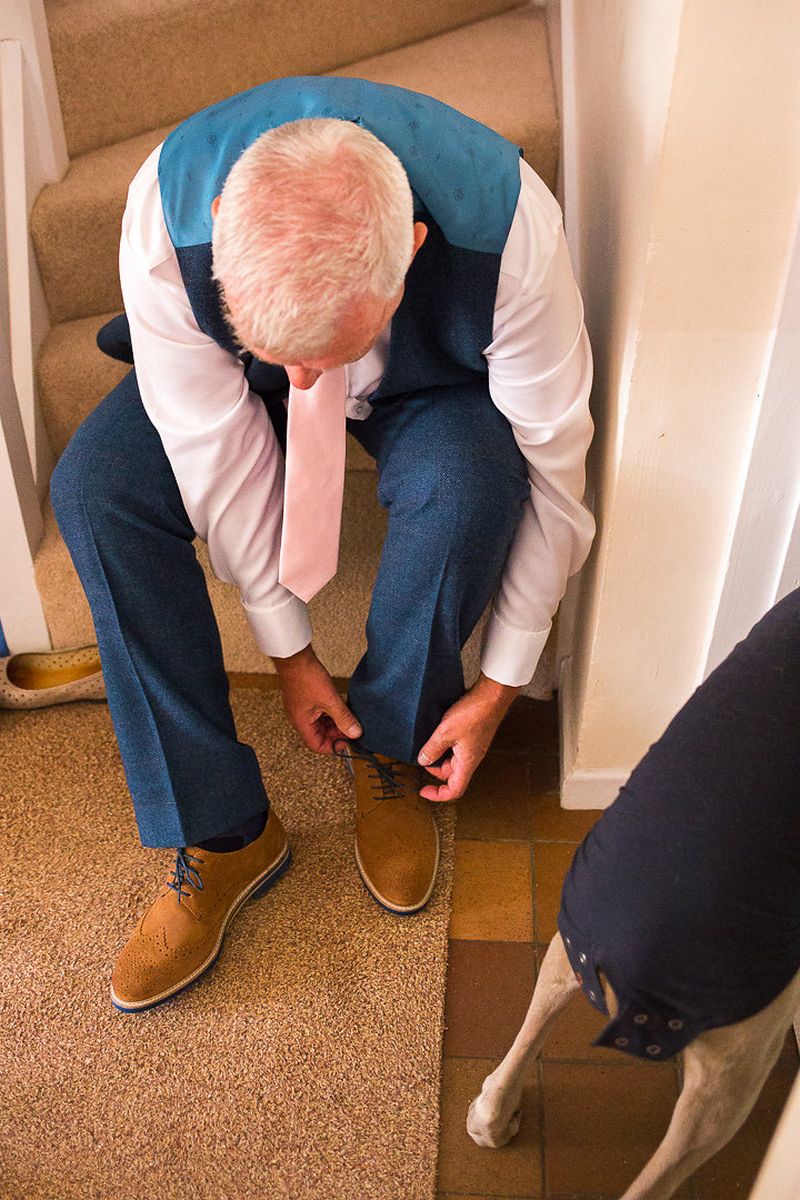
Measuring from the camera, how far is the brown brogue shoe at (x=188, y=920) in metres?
1.27

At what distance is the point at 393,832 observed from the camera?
4.65 feet

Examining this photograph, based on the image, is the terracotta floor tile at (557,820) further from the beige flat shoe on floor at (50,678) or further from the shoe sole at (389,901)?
the beige flat shoe on floor at (50,678)

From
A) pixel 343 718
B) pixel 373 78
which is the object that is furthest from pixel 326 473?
pixel 373 78

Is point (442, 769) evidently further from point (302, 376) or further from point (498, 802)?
point (302, 376)

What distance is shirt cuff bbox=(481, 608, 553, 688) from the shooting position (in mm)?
1317

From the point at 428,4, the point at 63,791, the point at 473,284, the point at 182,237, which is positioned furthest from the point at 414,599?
the point at 428,4

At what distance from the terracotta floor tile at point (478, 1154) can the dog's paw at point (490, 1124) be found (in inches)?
0.4

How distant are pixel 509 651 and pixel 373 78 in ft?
3.65

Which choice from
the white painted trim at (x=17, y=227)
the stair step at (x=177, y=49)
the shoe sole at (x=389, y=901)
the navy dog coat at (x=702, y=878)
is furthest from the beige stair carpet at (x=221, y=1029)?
the stair step at (x=177, y=49)

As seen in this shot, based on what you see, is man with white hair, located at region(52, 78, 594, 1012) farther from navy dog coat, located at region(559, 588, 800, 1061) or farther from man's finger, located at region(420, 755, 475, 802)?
navy dog coat, located at region(559, 588, 800, 1061)

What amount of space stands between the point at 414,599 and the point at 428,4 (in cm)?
130

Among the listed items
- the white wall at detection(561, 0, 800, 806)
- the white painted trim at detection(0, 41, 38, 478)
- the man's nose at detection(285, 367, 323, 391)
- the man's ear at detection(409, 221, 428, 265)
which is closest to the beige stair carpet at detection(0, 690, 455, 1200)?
the white wall at detection(561, 0, 800, 806)

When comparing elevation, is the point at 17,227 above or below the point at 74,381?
above

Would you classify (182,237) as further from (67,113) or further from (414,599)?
(67,113)
